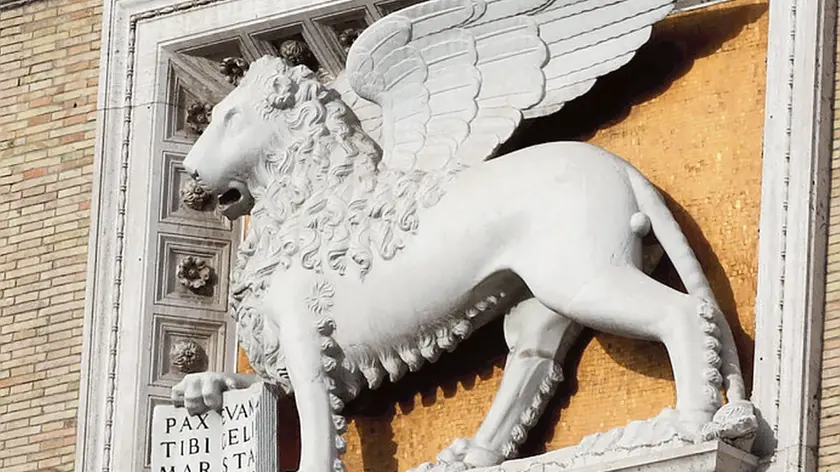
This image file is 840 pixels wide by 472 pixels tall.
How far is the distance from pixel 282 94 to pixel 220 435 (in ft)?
4.07

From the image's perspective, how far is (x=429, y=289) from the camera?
1045 centimetres

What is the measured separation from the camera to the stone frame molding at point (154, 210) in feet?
32.2

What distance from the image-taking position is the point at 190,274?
1164 cm

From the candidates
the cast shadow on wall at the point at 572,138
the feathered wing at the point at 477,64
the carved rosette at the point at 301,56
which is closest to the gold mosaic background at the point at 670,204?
the cast shadow on wall at the point at 572,138

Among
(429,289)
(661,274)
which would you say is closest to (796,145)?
(661,274)

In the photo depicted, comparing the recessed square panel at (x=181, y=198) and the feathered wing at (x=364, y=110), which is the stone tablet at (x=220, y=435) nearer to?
the recessed square panel at (x=181, y=198)

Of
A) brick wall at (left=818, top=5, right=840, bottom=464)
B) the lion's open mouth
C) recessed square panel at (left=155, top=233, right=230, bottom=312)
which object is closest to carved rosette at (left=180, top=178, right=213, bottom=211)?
recessed square panel at (left=155, top=233, right=230, bottom=312)

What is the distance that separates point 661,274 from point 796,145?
674 mm

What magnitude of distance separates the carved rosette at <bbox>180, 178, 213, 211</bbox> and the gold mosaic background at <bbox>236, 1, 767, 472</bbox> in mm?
997

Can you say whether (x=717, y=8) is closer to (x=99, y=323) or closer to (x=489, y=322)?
(x=489, y=322)

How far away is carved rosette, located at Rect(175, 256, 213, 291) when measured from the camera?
458 inches

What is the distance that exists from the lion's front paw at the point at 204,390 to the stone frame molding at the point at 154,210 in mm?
460

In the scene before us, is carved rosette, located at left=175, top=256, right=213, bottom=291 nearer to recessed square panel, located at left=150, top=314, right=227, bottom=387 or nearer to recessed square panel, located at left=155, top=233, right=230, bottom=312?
recessed square panel, located at left=155, top=233, right=230, bottom=312

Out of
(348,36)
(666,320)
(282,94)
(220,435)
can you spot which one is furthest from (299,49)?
(666,320)
